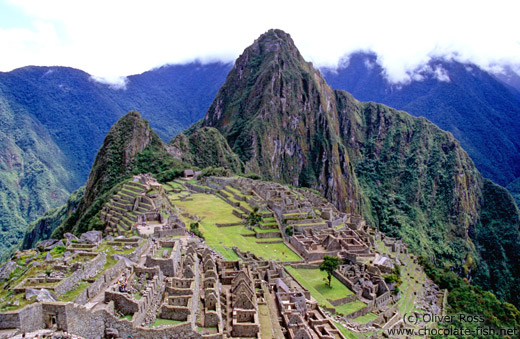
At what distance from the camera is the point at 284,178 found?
6166 inches

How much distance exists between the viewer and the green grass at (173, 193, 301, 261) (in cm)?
3694

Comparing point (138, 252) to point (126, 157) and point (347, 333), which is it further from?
point (126, 157)

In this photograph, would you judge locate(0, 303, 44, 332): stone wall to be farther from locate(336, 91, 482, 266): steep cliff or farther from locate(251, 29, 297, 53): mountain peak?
locate(251, 29, 297, 53): mountain peak

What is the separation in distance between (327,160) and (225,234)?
130 m

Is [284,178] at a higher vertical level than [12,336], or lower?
higher

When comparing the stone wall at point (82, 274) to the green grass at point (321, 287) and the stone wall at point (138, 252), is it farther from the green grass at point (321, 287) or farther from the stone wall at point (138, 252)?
the green grass at point (321, 287)

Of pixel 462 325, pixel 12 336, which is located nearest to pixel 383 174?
pixel 462 325

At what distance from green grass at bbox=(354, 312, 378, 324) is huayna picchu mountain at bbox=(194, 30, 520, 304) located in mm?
102782

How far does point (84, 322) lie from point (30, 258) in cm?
671

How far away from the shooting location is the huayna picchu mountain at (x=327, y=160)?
148m

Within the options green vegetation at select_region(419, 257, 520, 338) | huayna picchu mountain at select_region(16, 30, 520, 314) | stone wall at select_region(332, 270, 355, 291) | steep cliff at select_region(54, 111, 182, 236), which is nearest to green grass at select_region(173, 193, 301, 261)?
stone wall at select_region(332, 270, 355, 291)

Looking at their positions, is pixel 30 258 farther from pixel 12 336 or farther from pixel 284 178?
pixel 284 178

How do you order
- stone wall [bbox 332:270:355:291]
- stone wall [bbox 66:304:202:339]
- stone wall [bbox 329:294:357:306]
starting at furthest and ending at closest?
stone wall [bbox 332:270:355:291], stone wall [bbox 329:294:357:306], stone wall [bbox 66:304:202:339]

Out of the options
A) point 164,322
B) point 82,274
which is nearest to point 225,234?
point 164,322
